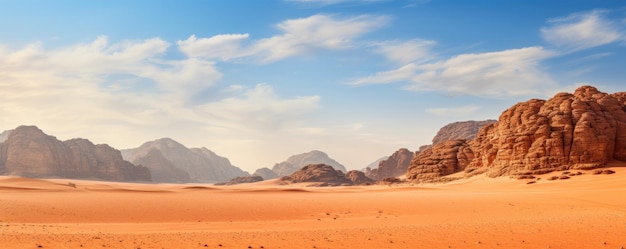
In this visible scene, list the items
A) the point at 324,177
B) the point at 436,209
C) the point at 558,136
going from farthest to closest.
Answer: the point at 324,177
the point at 558,136
the point at 436,209

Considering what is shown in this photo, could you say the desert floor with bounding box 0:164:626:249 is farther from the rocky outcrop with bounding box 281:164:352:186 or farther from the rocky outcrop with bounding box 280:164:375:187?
the rocky outcrop with bounding box 281:164:352:186

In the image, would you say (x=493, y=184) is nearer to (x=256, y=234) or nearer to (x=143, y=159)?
(x=256, y=234)

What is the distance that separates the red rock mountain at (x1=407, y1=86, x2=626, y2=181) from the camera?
45844 millimetres

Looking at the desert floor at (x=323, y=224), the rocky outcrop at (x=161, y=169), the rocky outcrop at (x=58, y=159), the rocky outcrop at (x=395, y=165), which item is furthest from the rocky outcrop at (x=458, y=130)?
the desert floor at (x=323, y=224)

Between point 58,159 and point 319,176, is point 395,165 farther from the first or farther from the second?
point 58,159

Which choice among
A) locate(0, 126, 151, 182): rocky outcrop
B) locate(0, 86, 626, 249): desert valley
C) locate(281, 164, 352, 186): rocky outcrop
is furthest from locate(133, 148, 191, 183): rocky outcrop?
locate(0, 86, 626, 249): desert valley

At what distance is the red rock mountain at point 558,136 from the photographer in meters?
45.8

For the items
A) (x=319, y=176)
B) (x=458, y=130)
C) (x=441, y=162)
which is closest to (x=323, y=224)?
(x=441, y=162)

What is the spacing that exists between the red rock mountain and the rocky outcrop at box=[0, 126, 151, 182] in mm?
113440

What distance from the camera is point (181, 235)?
1355cm

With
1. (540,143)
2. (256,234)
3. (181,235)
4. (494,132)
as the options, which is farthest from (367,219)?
(494,132)

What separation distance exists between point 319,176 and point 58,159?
78399 mm

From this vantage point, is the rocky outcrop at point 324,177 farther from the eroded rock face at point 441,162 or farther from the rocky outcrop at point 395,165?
the rocky outcrop at point 395,165

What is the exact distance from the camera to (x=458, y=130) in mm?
180375
